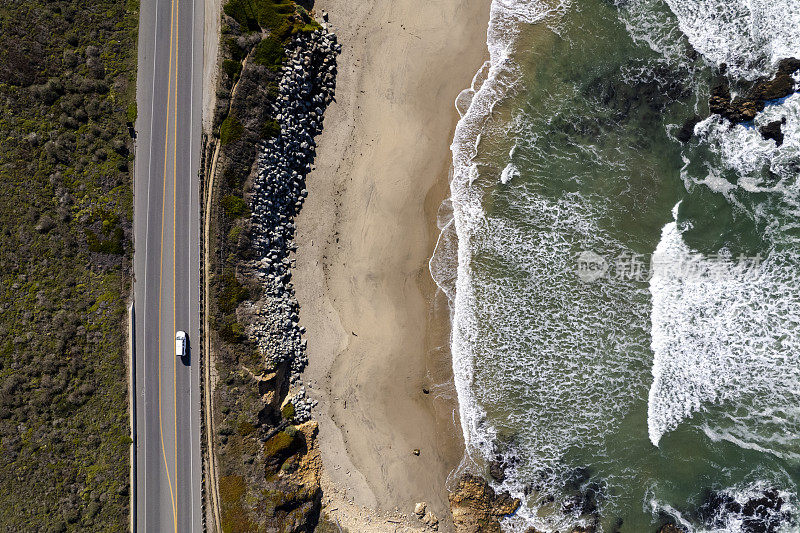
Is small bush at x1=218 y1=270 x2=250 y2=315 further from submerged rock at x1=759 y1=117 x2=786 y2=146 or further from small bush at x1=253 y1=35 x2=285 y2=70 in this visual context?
submerged rock at x1=759 y1=117 x2=786 y2=146

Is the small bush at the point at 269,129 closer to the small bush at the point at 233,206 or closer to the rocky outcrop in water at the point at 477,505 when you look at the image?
the small bush at the point at 233,206

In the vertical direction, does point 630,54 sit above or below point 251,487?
above

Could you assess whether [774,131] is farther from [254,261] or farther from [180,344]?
[180,344]

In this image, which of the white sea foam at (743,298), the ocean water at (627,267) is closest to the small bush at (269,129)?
the ocean water at (627,267)

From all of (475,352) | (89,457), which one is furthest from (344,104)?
(89,457)

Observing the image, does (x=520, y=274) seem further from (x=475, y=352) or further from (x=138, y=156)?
(x=138, y=156)
